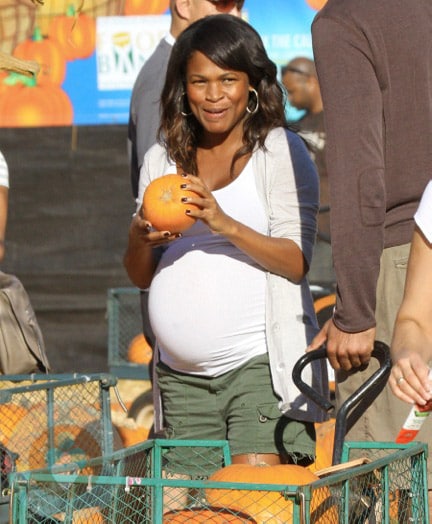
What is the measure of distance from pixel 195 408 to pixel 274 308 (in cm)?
39

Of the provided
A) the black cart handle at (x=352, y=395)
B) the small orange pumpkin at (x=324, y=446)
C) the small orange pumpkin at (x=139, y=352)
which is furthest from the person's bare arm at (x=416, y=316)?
the small orange pumpkin at (x=139, y=352)

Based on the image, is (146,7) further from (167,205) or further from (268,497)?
(268,497)

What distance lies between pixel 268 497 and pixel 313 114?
16.9 feet

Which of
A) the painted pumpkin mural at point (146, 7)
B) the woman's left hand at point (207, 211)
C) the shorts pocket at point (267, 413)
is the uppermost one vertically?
the painted pumpkin mural at point (146, 7)

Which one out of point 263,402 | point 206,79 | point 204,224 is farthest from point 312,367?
point 206,79

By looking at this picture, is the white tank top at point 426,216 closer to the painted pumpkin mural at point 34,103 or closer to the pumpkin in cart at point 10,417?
the pumpkin in cart at point 10,417

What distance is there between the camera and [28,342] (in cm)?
467

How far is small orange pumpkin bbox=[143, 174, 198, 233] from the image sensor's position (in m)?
3.74

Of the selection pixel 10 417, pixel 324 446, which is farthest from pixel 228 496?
pixel 324 446

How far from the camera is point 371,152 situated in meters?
3.46

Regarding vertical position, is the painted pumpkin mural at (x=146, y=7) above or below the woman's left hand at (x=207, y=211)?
above

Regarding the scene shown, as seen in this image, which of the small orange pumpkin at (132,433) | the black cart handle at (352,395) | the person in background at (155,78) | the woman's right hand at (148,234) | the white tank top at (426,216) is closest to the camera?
the white tank top at (426,216)

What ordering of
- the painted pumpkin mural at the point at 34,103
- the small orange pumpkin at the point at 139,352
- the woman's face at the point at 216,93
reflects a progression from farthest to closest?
the painted pumpkin mural at the point at 34,103
the small orange pumpkin at the point at 139,352
the woman's face at the point at 216,93

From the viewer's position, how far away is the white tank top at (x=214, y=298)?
153 inches
